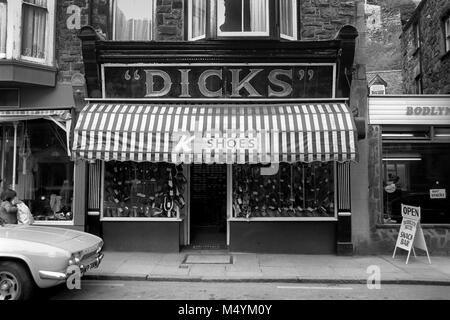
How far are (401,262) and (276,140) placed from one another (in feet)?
12.5

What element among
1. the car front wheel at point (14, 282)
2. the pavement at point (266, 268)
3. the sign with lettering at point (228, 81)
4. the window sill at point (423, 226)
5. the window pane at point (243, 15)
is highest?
the window pane at point (243, 15)

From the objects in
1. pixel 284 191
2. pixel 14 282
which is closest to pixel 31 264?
pixel 14 282

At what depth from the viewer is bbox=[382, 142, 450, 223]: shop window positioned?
11586mm

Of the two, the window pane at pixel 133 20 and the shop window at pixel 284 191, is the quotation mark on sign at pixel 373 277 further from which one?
the window pane at pixel 133 20

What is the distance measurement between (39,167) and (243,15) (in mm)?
6280

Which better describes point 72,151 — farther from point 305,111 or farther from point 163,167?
point 305,111

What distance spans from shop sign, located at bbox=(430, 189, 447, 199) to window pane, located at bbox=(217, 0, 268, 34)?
226 inches

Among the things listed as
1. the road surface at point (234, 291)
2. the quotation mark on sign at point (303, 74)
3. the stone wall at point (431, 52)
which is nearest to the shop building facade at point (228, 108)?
the quotation mark on sign at point (303, 74)

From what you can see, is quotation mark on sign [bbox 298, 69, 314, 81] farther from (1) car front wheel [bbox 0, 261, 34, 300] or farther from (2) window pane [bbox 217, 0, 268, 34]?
(1) car front wheel [bbox 0, 261, 34, 300]

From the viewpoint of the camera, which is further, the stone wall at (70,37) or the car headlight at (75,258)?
the stone wall at (70,37)

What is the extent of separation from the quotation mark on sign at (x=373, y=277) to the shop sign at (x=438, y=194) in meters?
3.08

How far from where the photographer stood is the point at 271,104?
11.0 metres

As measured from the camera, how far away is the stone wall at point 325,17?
11461 millimetres

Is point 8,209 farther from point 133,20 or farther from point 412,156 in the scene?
point 412,156
